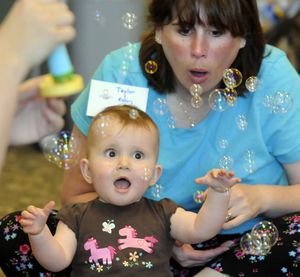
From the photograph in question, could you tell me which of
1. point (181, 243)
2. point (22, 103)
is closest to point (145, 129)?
point (181, 243)

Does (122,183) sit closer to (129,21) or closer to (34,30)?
(129,21)

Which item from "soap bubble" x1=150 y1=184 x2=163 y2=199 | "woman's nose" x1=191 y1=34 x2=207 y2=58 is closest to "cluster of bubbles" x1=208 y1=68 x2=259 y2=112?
"woman's nose" x1=191 y1=34 x2=207 y2=58

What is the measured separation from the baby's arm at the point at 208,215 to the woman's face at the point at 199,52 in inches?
10.3

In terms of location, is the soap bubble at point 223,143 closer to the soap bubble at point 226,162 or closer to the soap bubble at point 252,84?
the soap bubble at point 226,162

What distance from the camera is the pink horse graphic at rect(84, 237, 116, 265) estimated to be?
1.39 metres

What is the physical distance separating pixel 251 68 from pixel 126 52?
319mm

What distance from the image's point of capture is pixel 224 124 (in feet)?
5.36

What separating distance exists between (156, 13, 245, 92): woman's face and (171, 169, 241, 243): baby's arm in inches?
10.3

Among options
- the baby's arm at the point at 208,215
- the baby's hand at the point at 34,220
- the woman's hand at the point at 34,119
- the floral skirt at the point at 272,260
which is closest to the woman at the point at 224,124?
the floral skirt at the point at 272,260

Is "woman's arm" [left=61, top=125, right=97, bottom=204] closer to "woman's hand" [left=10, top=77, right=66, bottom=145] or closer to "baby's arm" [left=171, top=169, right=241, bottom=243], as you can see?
"baby's arm" [left=171, top=169, right=241, bottom=243]

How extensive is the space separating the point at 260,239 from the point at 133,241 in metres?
0.28

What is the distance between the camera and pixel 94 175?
145 cm

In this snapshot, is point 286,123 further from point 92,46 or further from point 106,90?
point 92,46

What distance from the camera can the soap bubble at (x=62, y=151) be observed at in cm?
153
